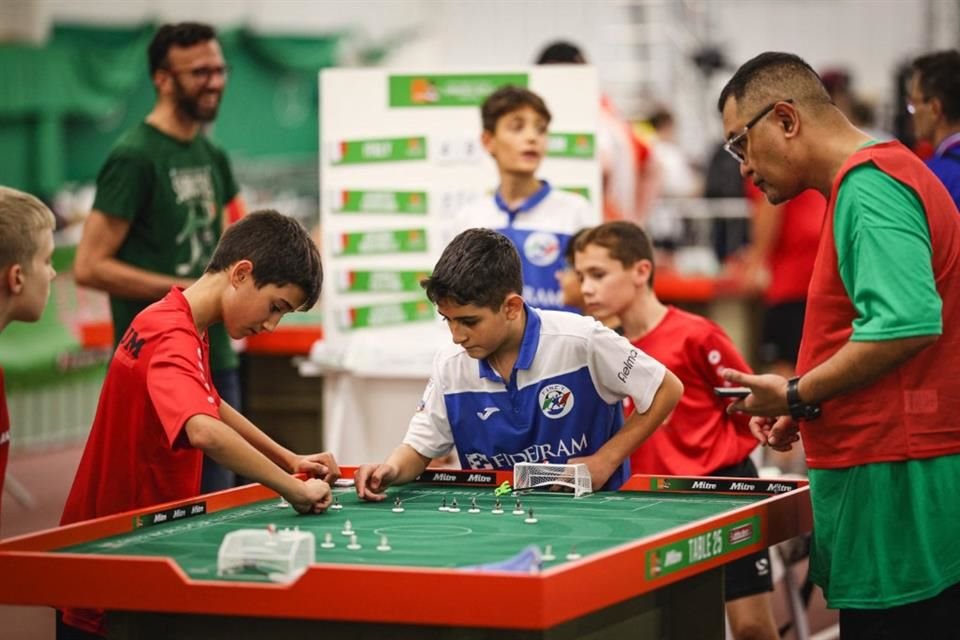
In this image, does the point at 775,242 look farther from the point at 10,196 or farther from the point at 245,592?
the point at 245,592

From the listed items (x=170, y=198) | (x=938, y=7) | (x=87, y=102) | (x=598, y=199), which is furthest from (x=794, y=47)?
(x=170, y=198)

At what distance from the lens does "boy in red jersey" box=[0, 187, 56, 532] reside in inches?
150

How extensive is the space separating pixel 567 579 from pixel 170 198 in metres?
2.96

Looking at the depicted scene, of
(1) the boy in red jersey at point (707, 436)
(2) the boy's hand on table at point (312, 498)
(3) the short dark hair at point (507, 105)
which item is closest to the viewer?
Result: (2) the boy's hand on table at point (312, 498)

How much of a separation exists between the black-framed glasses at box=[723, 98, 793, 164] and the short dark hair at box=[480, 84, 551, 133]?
8.68ft

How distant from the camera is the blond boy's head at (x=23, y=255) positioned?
380 cm

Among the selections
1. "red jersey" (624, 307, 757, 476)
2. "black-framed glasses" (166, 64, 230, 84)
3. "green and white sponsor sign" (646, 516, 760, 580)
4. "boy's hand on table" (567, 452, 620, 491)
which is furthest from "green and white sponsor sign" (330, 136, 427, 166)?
"green and white sponsor sign" (646, 516, 760, 580)

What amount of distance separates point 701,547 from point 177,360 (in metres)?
1.26

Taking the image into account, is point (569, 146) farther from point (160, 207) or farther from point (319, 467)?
point (319, 467)

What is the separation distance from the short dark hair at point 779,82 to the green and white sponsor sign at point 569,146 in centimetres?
355

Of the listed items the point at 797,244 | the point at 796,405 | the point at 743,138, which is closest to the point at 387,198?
the point at 797,244

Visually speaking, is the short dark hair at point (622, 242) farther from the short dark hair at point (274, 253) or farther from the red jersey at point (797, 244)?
the red jersey at point (797, 244)

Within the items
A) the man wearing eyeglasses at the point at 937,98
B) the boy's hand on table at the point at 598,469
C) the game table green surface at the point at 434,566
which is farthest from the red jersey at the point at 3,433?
the man wearing eyeglasses at the point at 937,98

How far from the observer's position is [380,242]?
7207 millimetres
